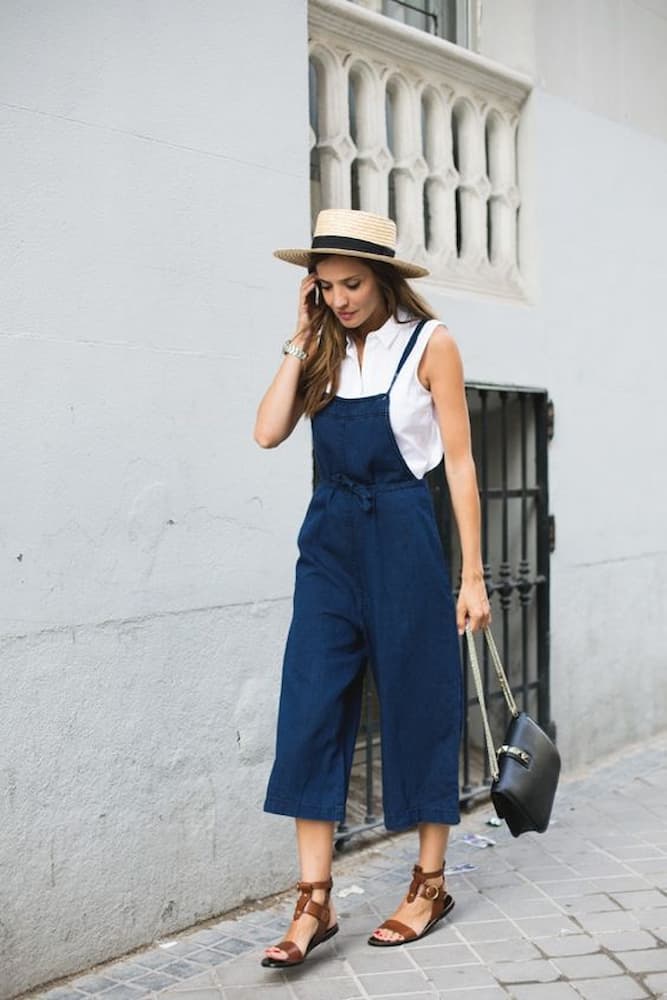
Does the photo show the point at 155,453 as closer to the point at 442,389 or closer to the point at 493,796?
the point at 442,389

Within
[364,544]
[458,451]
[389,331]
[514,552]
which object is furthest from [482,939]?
[514,552]

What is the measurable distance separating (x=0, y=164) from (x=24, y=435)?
2.54ft

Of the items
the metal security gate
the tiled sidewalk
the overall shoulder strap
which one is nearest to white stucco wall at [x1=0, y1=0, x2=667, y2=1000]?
the tiled sidewalk

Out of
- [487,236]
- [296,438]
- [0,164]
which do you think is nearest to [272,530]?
[296,438]

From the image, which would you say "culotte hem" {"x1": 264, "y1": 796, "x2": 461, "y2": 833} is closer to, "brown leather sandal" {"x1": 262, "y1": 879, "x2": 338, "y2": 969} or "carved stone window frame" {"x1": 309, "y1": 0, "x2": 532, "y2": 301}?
"brown leather sandal" {"x1": 262, "y1": 879, "x2": 338, "y2": 969}

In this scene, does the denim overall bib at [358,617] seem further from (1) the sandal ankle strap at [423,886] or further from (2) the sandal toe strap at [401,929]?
(2) the sandal toe strap at [401,929]

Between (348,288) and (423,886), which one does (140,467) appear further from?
(423,886)

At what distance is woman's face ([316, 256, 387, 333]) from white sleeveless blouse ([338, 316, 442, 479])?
100 millimetres

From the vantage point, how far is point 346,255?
3549mm

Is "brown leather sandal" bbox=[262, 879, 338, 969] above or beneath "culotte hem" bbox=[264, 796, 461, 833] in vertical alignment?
beneath

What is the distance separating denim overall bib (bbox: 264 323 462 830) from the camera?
3646 millimetres

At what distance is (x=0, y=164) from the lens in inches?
144

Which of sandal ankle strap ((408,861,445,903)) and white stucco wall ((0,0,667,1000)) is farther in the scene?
sandal ankle strap ((408,861,445,903))

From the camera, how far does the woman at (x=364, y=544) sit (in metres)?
3.63
